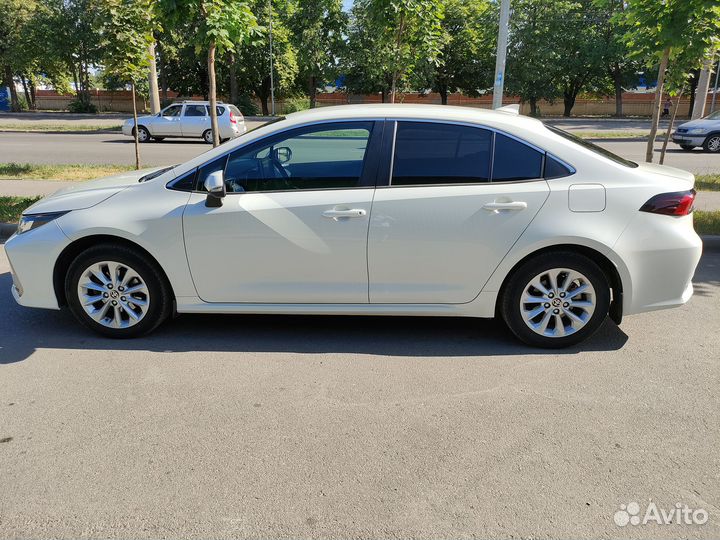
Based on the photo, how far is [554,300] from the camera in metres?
4.21

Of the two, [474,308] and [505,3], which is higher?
[505,3]

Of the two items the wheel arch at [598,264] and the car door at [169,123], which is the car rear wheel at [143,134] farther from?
the wheel arch at [598,264]

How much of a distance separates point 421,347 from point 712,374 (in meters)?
1.95

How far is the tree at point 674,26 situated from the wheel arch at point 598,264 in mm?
4846

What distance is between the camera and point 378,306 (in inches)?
169

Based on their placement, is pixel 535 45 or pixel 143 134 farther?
pixel 535 45

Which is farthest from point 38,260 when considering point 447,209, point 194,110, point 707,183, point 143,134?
point 143,134

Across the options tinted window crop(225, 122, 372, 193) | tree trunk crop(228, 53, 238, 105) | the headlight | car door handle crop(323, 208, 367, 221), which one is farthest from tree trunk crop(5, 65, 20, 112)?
car door handle crop(323, 208, 367, 221)

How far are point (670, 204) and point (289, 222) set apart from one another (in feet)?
8.64

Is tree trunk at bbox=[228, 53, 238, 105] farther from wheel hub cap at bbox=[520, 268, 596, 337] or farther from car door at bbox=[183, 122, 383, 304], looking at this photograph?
wheel hub cap at bbox=[520, 268, 596, 337]

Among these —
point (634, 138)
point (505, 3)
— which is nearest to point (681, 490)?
point (505, 3)

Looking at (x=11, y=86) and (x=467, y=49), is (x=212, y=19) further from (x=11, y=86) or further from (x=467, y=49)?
(x=11, y=86)

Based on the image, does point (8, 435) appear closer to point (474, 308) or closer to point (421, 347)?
point (421, 347)

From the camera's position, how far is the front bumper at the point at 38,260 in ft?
14.1
